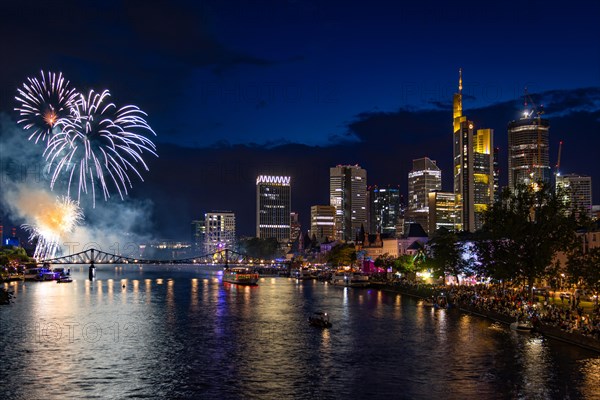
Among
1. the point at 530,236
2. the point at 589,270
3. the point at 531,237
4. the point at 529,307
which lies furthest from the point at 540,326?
the point at 530,236

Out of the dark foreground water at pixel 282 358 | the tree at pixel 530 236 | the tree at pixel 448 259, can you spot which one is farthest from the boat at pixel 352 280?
the tree at pixel 530 236

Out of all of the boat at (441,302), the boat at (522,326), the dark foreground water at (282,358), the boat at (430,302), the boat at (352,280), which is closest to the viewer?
the dark foreground water at (282,358)

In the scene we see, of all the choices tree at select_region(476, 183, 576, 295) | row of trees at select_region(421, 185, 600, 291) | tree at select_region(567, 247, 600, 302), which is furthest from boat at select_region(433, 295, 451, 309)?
tree at select_region(567, 247, 600, 302)

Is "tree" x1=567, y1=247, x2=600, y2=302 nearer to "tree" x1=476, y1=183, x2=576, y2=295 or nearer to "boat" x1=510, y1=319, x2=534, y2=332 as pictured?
"tree" x1=476, y1=183, x2=576, y2=295

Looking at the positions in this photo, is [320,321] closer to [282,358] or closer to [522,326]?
[282,358]

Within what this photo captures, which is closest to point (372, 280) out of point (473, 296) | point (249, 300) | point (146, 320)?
point (249, 300)

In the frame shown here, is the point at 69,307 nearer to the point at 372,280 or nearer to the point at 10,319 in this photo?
the point at 10,319

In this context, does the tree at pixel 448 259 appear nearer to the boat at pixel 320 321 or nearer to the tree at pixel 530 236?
the tree at pixel 530 236

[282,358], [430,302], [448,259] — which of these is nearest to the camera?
[282,358]
